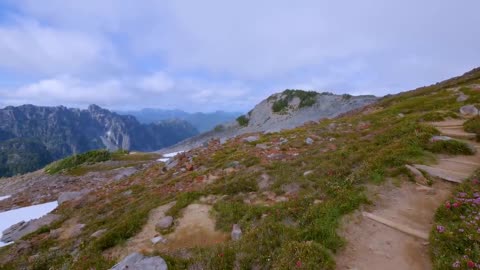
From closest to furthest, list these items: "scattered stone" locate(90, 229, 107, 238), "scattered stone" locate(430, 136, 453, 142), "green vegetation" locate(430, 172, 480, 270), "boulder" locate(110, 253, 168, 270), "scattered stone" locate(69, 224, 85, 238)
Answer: "green vegetation" locate(430, 172, 480, 270)
"boulder" locate(110, 253, 168, 270)
"scattered stone" locate(90, 229, 107, 238)
"scattered stone" locate(430, 136, 453, 142)
"scattered stone" locate(69, 224, 85, 238)

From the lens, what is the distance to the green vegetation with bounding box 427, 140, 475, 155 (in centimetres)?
1255

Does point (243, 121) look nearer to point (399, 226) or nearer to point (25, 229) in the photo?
→ point (25, 229)

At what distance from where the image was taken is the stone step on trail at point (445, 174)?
9.91 m

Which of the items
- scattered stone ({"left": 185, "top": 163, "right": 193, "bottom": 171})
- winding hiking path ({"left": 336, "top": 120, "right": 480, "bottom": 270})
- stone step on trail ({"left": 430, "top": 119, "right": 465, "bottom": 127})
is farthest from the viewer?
scattered stone ({"left": 185, "top": 163, "right": 193, "bottom": 171})

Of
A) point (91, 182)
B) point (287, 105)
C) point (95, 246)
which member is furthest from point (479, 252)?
point (287, 105)

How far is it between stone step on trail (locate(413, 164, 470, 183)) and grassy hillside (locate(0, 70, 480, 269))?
824 mm

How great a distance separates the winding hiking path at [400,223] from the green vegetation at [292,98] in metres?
77.1

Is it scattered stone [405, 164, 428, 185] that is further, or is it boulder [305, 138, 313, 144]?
boulder [305, 138, 313, 144]

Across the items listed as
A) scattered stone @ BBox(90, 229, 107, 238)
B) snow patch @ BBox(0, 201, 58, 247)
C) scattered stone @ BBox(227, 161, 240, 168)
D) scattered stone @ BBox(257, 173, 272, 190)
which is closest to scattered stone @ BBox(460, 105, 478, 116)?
scattered stone @ BBox(257, 173, 272, 190)

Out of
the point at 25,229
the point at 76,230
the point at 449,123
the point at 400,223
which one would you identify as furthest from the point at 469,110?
the point at 25,229

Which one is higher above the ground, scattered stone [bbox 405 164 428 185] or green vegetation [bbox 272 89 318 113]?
green vegetation [bbox 272 89 318 113]

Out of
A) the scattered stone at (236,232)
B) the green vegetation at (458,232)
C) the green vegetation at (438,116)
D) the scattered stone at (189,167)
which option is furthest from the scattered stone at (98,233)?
the green vegetation at (438,116)

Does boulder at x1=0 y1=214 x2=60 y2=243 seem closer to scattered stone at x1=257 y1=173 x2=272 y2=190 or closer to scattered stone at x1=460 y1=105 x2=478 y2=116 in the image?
scattered stone at x1=257 y1=173 x2=272 y2=190

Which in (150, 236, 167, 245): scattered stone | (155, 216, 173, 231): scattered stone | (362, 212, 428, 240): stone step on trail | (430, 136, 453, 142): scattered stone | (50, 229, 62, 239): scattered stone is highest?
(430, 136, 453, 142): scattered stone
